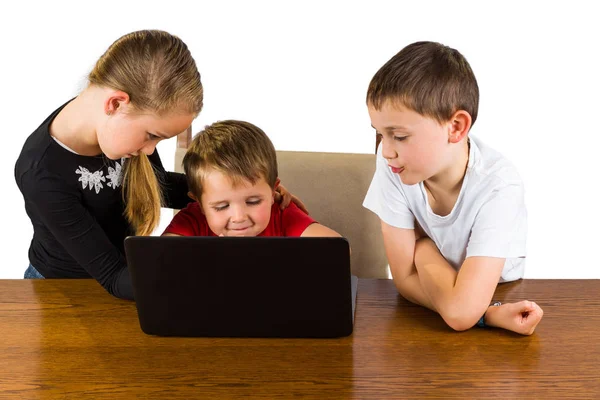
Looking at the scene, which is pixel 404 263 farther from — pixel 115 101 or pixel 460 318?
pixel 115 101

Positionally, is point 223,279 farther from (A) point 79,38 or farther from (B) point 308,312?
(A) point 79,38

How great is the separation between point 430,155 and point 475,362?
38 centimetres

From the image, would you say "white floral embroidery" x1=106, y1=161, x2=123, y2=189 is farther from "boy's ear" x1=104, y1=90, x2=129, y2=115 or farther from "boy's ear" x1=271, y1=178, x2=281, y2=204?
"boy's ear" x1=271, y1=178, x2=281, y2=204

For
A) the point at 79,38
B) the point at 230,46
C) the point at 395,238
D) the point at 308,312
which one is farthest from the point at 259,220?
the point at 79,38

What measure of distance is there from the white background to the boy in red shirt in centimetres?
153

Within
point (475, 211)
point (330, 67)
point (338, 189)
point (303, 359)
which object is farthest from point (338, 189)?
point (330, 67)

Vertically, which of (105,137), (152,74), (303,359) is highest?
(152,74)

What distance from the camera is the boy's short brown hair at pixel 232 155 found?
1.54 m

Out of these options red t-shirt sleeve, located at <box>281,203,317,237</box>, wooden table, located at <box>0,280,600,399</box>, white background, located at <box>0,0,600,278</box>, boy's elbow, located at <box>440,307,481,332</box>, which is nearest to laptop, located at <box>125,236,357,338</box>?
wooden table, located at <box>0,280,600,399</box>

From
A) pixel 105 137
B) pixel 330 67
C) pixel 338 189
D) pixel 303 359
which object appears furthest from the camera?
pixel 330 67

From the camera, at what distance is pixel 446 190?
1.45m

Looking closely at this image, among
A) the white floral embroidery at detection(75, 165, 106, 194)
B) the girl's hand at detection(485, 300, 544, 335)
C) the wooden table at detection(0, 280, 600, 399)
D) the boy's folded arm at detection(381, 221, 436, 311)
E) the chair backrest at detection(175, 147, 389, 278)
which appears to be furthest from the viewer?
the chair backrest at detection(175, 147, 389, 278)

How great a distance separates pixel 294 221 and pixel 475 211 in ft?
1.45

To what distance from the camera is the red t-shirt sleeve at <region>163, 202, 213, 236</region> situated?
1616 millimetres
